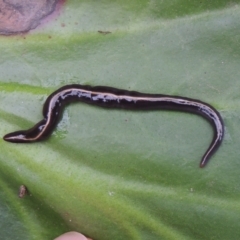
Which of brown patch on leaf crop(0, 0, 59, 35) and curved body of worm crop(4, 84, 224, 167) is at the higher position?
brown patch on leaf crop(0, 0, 59, 35)

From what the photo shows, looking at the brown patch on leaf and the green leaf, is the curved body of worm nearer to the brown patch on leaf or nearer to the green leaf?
the green leaf

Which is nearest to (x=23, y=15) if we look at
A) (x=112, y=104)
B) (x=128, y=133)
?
(x=112, y=104)

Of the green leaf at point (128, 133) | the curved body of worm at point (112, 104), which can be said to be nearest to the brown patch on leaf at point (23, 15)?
the green leaf at point (128, 133)

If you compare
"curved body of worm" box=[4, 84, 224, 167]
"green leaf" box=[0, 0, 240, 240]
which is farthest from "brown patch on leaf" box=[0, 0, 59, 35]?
"curved body of worm" box=[4, 84, 224, 167]

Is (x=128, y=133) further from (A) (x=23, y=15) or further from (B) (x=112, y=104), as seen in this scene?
(A) (x=23, y=15)

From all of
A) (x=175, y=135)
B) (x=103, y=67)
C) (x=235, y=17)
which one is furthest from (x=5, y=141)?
(x=235, y=17)

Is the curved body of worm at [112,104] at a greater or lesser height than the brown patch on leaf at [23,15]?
lesser

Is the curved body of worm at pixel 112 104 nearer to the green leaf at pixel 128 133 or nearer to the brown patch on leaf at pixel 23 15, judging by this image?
the green leaf at pixel 128 133
